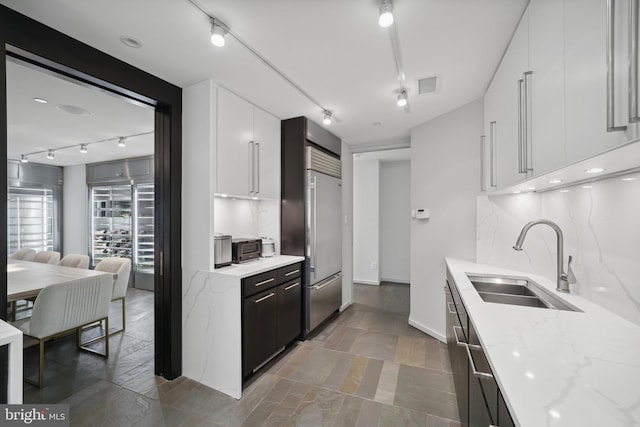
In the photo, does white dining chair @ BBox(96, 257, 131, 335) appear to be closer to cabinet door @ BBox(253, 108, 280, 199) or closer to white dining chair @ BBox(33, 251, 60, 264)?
white dining chair @ BBox(33, 251, 60, 264)

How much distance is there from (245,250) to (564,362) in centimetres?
233

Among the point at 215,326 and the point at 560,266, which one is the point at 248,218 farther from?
the point at 560,266

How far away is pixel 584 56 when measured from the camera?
3.09 feet

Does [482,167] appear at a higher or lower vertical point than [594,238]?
higher

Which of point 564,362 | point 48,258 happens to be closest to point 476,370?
point 564,362

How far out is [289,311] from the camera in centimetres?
276

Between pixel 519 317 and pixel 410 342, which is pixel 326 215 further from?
pixel 519 317

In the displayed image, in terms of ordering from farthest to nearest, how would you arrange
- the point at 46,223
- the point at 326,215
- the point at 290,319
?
the point at 46,223 < the point at 326,215 < the point at 290,319

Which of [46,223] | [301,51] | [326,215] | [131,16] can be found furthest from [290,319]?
[46,223]

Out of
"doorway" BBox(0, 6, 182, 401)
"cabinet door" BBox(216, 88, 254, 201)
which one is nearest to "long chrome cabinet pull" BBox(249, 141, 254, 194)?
"cabinet door" BBox(216, 88, 254, 201)

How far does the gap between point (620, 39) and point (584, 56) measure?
8.9 inches

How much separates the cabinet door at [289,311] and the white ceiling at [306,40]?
6.06 feet

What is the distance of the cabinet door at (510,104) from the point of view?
60.1 inches

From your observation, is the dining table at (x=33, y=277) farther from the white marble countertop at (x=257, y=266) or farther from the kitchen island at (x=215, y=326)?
the white marble countertop at (x=257, y=266)
